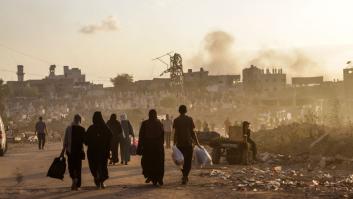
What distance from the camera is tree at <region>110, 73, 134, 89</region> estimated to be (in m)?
146

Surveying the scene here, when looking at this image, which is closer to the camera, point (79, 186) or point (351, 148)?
point (79, 186)

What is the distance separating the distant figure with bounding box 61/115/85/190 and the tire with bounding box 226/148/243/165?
949 cm

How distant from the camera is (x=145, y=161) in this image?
1408 centimetres

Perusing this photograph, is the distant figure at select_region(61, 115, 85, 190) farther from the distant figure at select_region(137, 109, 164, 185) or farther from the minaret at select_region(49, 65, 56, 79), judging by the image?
the minaret at select_region(49, 65, 56, 79)

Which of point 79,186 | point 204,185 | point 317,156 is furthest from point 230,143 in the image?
point 79,186

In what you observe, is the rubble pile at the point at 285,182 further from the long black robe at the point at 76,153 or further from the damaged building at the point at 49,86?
the damaged building at the point at 49,86

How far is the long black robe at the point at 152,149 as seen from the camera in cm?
1402

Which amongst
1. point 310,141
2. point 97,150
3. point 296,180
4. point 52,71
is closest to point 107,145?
point 97,150

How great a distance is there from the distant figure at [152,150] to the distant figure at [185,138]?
627mm

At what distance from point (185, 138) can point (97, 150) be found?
81.4 inches

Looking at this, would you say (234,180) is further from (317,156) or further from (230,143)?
(317,156)

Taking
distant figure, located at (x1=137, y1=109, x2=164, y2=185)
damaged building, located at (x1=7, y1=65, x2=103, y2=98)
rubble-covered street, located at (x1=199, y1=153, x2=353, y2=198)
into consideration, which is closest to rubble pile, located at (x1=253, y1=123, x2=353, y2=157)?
rubble-covered street, located at (x1=199, y1=153, x2=353, y2=198)

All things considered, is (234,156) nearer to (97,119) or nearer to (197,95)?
(97,119)

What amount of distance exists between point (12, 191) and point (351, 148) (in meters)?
15.8
